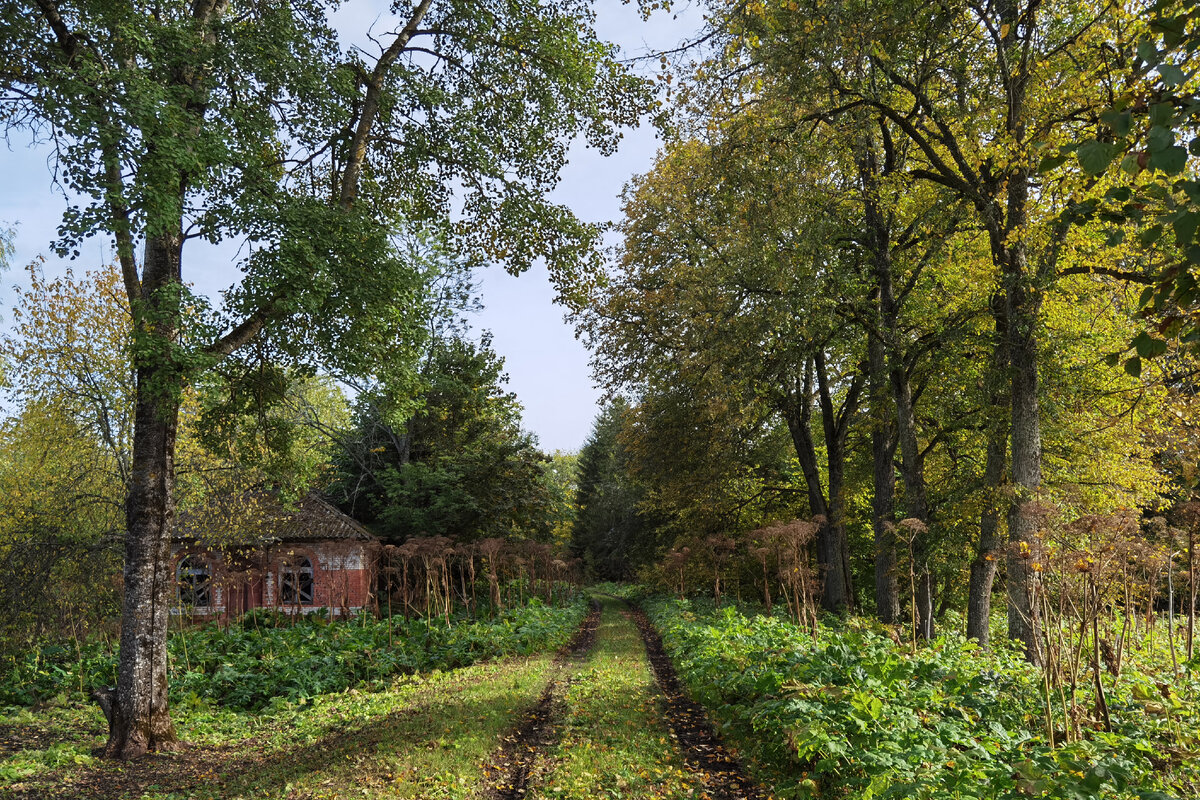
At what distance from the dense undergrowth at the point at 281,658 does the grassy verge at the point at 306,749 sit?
825 millimetres

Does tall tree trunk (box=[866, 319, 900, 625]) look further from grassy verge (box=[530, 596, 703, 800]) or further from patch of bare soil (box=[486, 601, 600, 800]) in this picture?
patch of bare soil (box=[486, 601, 600, 800])

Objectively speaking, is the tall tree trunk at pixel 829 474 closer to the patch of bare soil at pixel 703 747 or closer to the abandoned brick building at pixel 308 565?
the patch of bare soil at pixel 703 747

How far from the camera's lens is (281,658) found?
12.9 metres

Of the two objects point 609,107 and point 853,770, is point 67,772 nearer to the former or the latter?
point 853,770

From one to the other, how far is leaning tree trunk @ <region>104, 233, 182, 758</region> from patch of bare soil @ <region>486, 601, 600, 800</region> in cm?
465

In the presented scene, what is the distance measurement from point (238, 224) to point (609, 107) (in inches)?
270

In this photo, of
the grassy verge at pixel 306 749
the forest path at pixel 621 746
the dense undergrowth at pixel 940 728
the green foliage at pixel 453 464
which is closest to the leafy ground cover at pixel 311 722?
the grassy verge at pixel 306 749

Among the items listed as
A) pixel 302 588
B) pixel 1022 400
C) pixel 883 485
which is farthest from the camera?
pixel 302 588

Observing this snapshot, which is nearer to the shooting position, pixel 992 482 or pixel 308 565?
pixel 992 482

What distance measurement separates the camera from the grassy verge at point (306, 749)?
6523 mm

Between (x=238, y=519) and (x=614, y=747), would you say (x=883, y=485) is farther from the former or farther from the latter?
(x=238, y=519)

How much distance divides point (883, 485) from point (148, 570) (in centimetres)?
1441

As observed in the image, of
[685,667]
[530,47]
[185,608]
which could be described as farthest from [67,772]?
[530,47]

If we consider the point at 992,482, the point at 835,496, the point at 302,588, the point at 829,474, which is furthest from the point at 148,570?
the point at 302,588
